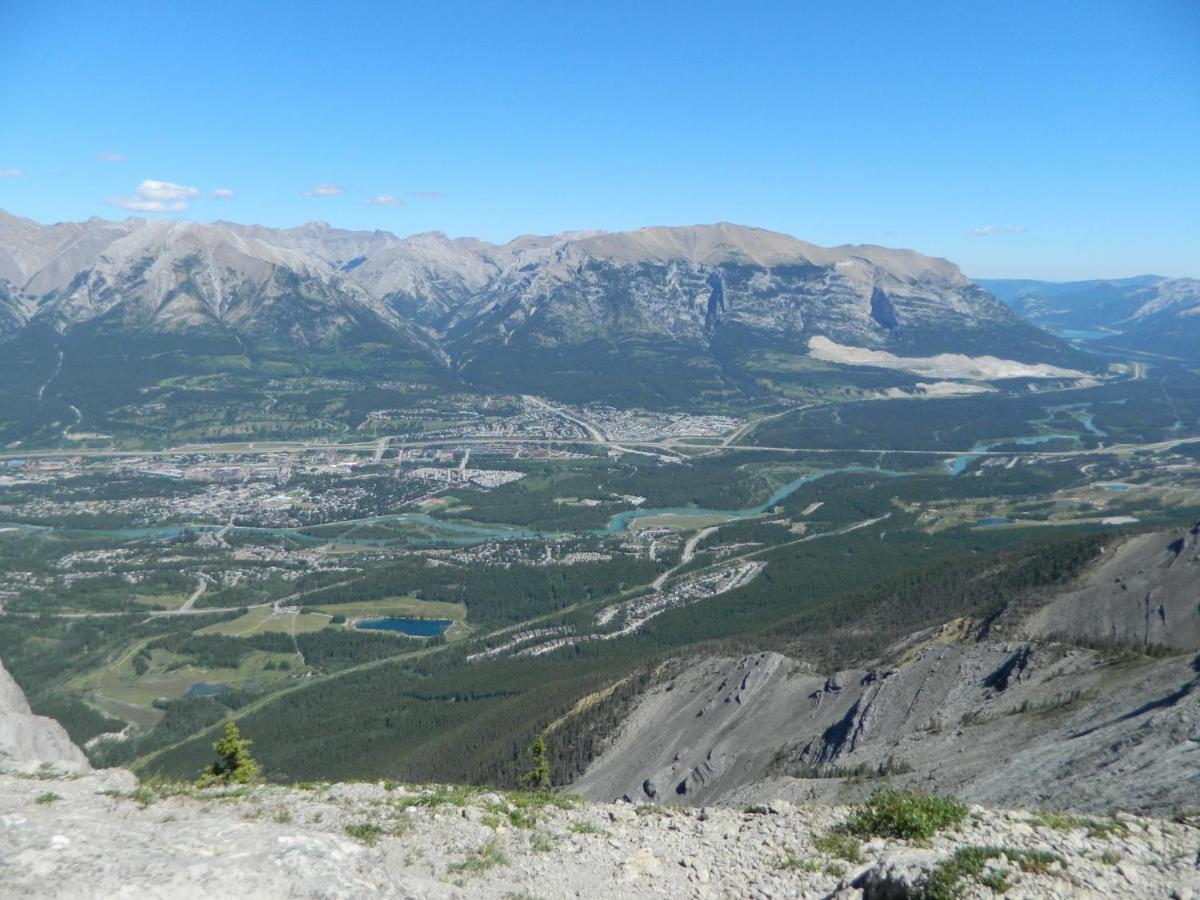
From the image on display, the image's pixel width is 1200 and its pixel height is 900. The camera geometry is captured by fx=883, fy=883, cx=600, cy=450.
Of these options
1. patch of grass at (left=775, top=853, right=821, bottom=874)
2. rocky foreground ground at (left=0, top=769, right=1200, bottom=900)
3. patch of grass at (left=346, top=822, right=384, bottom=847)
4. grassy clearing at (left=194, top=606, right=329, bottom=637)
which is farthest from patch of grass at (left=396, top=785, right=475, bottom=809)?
grassy clearing at (left=194, top=606, right=329, bottom=637)

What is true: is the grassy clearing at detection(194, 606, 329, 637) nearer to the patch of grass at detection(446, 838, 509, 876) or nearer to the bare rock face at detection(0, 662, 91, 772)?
the bare rock face at detection(0, 662, 91, 772)

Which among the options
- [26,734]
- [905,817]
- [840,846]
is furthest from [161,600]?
[905,817]

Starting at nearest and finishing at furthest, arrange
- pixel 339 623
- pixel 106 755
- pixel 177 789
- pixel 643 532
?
pixel 177 789
pixel 106 755
pixel 339 623
pixel 643 532

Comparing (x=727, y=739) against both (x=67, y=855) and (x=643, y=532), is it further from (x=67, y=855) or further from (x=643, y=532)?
(x=643, y=532)

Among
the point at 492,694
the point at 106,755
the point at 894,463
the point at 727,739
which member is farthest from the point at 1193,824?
the point at 894,463

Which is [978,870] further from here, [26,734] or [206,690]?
[206,690]

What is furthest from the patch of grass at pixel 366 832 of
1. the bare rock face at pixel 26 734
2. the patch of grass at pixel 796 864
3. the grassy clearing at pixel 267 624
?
the grassy clearing at pixel 267 624
